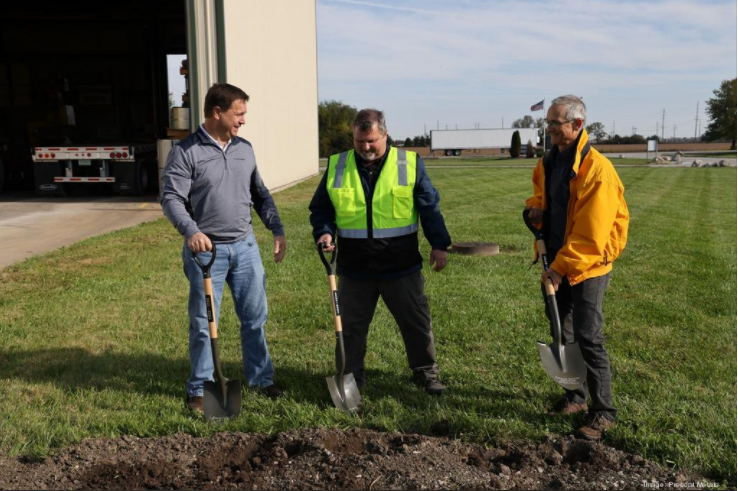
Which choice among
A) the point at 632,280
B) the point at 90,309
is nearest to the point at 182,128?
the point at 90,309

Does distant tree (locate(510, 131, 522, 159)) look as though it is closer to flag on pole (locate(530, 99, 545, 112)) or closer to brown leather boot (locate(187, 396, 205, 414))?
flag on pole (locate(530, 99, 545, 112))

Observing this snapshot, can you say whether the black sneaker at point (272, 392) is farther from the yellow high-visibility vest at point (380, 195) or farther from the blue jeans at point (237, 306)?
the yellow high-visibility vest at point (380, 195)

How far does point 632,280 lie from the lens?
803cm

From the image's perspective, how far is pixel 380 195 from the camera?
14.6 ft

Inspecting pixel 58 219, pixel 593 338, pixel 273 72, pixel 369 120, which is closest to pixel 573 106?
pixel 369 120

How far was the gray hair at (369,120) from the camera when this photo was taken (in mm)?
4297

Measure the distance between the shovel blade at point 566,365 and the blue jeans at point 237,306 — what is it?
1.80 meters

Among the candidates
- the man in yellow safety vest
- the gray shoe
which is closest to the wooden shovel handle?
the man in yellow safety vest

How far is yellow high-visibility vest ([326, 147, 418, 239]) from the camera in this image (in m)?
4.46

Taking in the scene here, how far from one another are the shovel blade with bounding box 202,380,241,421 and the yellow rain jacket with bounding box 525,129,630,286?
202 centimetres

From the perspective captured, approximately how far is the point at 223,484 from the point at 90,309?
4.03 meters

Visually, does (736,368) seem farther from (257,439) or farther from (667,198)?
(667,198)

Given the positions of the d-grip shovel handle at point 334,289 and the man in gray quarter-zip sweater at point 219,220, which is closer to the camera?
the man in gray quarter-zip sweater at point 219,220

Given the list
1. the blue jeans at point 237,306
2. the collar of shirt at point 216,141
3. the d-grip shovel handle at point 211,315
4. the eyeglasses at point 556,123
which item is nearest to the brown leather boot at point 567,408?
the eyeglasses at point 556,123
